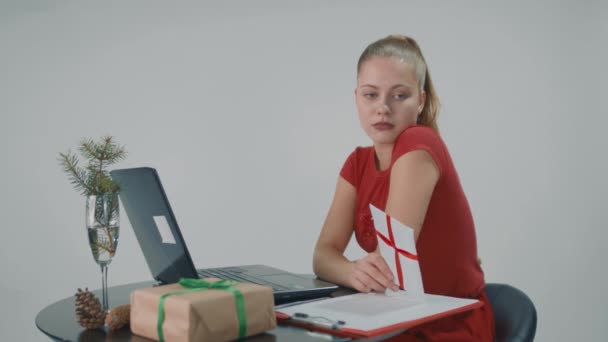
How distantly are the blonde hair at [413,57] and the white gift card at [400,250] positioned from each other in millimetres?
621

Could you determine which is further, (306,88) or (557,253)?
(306,88)

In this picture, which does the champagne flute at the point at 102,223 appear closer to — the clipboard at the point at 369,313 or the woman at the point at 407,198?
the clipboard at the point at 369,313

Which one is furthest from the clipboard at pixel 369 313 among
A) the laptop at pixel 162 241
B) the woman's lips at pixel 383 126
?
the woman's lips at pixel 383 126

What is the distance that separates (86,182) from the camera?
4.03 ft

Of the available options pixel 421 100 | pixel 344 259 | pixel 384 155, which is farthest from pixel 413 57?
pixel 344 259

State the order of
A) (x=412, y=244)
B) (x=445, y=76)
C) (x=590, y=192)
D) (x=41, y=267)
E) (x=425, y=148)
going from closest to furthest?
(x=412, y=244) → (x=425, y=148) → (x=590, y=192) → (x=445, y=76) → (x=41, y=267)

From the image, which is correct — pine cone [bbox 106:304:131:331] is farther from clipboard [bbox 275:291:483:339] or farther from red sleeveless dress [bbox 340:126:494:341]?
red sleeveless dress [bbox 340:126:494:341]

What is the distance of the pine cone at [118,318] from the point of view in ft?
3.57

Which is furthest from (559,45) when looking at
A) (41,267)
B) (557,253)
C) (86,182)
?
(41,267)

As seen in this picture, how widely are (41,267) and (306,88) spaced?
190cm

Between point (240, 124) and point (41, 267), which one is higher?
point (240, 124)

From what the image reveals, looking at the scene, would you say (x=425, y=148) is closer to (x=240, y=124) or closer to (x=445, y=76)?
(x=445, y=76)

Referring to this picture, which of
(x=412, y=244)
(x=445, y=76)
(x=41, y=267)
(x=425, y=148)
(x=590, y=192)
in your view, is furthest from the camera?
(x=41, y=267)

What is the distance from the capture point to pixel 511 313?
154 centimetres
